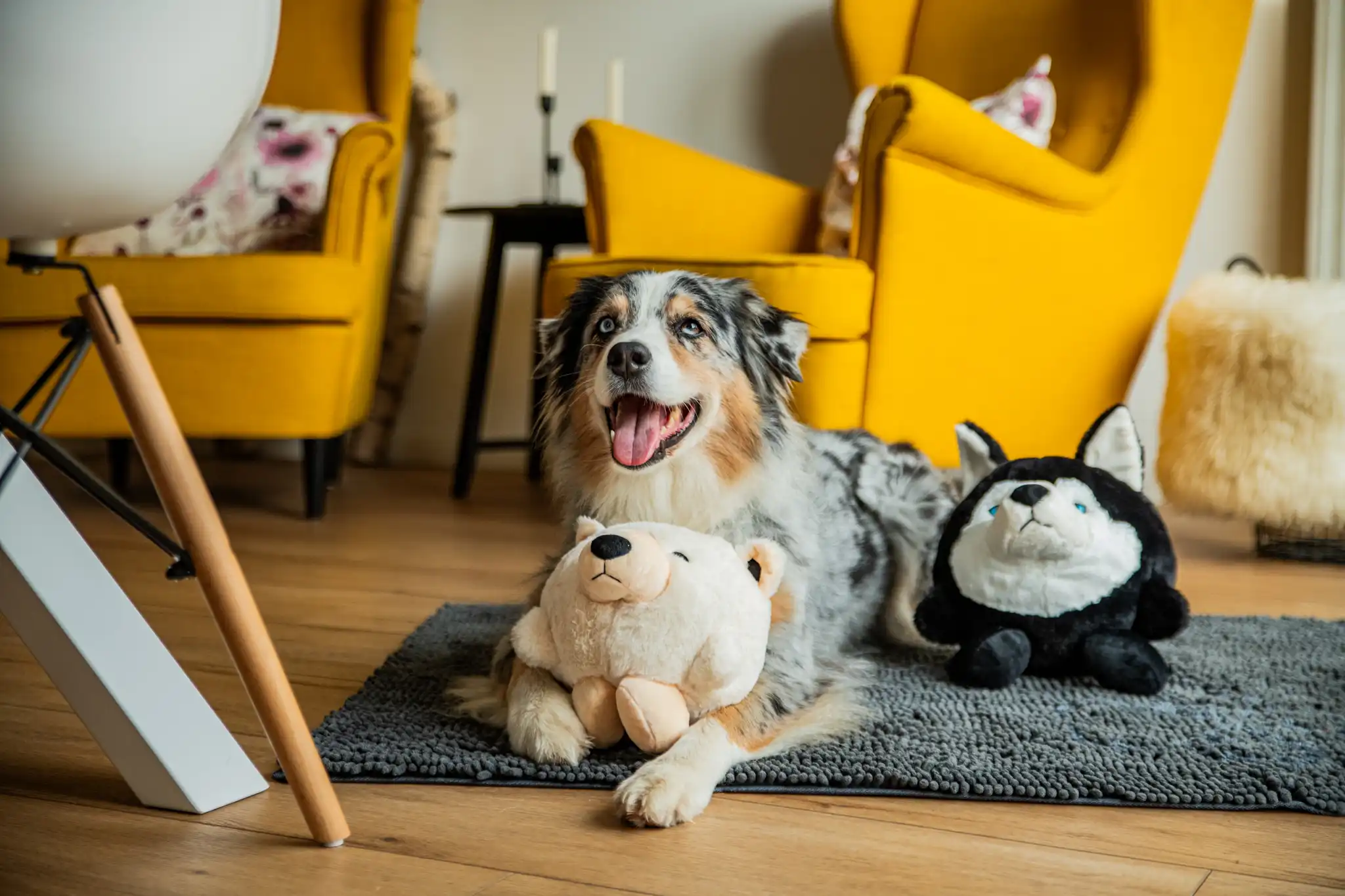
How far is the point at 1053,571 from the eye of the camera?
1.67 metres

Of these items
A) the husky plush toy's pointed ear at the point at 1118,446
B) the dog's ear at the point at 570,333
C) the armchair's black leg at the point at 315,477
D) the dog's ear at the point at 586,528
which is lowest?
the armchair's black leg at the point at 315,477

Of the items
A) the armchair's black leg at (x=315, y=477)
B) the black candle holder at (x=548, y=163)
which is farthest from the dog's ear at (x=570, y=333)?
the black candle holder at (x=548, y=163)

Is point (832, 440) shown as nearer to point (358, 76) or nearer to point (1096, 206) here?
point (1096, 206)

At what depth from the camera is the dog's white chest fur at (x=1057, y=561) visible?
1.66 meters

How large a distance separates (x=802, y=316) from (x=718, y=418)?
28.3 inches

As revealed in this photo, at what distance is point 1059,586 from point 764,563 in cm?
47

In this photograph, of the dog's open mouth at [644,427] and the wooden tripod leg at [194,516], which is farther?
the dog's open mouth at [644,427]

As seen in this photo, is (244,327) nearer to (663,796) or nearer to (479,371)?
(479,371)

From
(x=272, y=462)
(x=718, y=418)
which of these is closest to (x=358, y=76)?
(x=272, y=462)

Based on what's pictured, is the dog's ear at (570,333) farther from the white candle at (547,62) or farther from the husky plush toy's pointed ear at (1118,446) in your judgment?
the white candle at (547,62)

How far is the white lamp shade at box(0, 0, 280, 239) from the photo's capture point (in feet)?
2.63

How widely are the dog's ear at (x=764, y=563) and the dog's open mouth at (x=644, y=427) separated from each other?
0.17 metres

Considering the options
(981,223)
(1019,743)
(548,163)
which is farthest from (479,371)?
(1019,743)

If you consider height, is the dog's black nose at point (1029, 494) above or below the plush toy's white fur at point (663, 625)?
above
